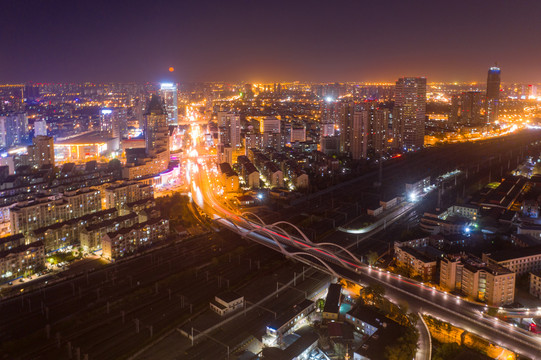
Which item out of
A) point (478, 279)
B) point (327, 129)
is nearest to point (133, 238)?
point (478, 279)

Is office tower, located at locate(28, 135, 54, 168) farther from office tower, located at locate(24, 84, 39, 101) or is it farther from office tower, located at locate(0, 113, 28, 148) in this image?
office tower, located at locate(24, 84, 39, 101)

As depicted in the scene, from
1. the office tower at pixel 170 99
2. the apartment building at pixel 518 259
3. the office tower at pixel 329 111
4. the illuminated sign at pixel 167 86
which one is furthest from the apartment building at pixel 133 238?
the illuminated sign at pixel 167 86

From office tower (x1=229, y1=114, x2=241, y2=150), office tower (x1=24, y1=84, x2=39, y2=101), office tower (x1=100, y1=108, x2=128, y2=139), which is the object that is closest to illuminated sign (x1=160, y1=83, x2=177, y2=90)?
office tower (x1=100, y1=108, x2=128, y2=139)

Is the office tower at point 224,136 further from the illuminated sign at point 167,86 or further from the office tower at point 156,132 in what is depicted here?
the illuminated sign at point 167,86

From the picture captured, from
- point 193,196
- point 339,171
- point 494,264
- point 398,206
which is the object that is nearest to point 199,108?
point 339,171

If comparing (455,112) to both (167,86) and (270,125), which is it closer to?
(270,125)

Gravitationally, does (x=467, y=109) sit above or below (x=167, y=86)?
below
